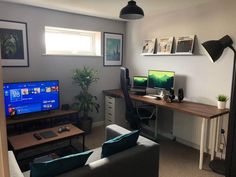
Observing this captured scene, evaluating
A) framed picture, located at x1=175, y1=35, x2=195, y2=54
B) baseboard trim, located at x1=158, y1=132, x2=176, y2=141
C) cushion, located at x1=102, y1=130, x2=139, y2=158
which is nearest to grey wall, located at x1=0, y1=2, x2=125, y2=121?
baseboard trim, located at x1=158, y1=132, x2=176, y2=141

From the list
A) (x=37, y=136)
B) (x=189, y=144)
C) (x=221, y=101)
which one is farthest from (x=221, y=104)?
(x=37, y=136)

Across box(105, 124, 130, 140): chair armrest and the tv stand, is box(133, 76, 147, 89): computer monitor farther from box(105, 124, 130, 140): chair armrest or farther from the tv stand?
box(105, 124, 130, 140): chair armrest

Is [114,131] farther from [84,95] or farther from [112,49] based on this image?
[112,49]

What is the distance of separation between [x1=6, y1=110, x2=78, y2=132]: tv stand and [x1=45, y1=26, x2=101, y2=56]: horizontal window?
1111 millimetres

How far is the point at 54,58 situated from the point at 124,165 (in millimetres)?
2558

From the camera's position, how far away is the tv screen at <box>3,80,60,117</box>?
2938mm

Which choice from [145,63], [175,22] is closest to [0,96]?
[175,22]

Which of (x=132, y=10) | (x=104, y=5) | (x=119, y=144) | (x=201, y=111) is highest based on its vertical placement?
(x=104, y=5)

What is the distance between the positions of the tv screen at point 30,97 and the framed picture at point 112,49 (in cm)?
135

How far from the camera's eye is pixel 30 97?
3.11 metres

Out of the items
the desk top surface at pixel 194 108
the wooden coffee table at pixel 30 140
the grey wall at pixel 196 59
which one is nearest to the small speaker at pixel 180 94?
the desk top surface at pixel 194 108

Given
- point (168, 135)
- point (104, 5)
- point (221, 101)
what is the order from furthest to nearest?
1. point (168, 135)
2. point (104, 5)
3. point (221, 101)

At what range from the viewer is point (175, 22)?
132 inches

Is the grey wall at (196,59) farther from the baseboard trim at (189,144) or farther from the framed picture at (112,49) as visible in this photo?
the framed picture at (112,49)
